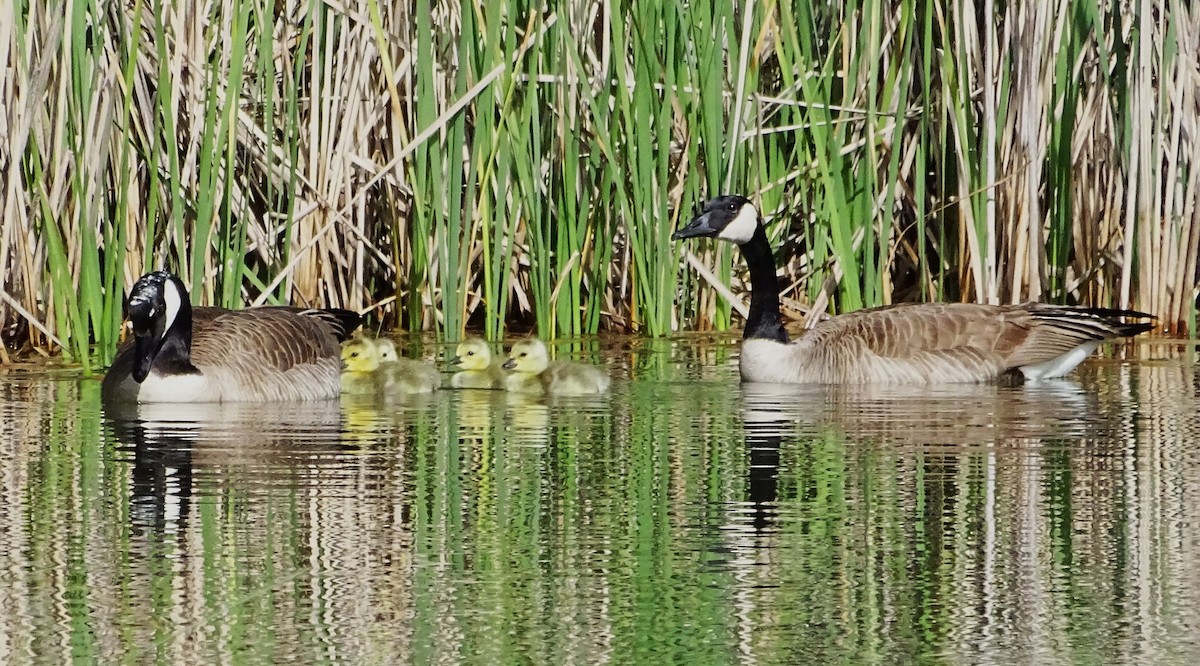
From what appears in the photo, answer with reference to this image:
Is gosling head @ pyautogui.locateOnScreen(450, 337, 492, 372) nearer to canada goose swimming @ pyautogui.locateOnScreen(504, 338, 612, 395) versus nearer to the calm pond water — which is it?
canada goose swimming @ pyautogui.locateOnScreen(504, 338, 612, 395)

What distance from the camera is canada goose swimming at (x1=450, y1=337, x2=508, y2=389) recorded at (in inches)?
381

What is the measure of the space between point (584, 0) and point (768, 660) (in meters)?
7.49

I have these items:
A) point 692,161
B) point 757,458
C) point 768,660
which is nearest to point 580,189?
point 692,161

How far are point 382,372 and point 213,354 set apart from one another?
2.44 feet

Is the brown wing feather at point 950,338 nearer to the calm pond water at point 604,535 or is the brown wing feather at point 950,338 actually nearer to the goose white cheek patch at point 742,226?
the goose white cheek patch at point 742,226

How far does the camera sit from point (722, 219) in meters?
10.7

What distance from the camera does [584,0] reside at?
1124cm

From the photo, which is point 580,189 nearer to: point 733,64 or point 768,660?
point 733,64

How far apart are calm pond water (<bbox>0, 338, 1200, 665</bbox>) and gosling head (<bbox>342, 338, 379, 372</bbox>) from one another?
45.9 inches

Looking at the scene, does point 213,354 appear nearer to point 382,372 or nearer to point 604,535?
point 382,372

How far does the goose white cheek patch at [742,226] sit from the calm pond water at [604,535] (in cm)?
207

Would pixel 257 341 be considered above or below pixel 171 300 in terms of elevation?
below

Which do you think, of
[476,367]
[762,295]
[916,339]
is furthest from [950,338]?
[476,367]

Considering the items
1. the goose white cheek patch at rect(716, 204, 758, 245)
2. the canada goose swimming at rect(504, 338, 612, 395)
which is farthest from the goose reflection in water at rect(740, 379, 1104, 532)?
the goose white cheek patch at rect(716, 204, 758, 245)
